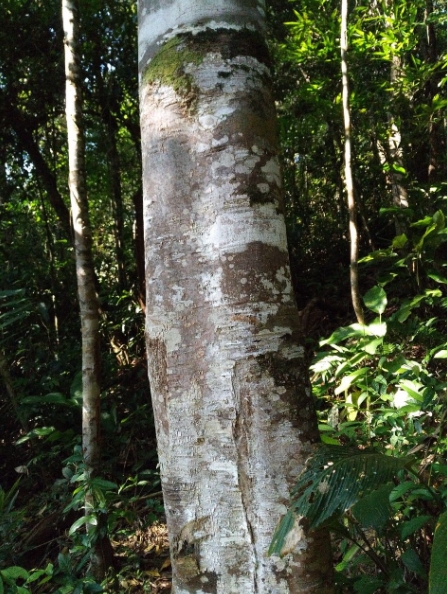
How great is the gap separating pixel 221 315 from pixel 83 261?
200 cm

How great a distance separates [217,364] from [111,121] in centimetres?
633

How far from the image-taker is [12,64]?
6.23m

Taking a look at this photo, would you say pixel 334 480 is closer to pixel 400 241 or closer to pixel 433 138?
pixel 400 241

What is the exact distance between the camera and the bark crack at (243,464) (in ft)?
4.24

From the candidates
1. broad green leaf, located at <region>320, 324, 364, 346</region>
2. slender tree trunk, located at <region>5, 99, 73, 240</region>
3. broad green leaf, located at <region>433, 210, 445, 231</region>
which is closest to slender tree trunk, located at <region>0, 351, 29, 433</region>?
broad green leaf, located at <region>320, 324, 364, 346</region>

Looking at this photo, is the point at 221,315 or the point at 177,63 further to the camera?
the point at 177,63

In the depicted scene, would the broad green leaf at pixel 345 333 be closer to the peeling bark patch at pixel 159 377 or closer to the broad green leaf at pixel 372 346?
the broad green leaf at pixel 372 346

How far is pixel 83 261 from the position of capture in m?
3.12

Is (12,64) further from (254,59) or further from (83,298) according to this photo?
(254,59)

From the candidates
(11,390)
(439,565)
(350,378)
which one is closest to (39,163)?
(11,390)

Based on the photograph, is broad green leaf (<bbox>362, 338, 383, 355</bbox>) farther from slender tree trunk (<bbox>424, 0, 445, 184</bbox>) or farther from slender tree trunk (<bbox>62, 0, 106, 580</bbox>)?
slender tree trunk (<bbox>424, 0, 445, 184</bbox>)

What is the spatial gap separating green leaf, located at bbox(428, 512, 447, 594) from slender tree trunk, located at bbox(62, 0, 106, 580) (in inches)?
86.9

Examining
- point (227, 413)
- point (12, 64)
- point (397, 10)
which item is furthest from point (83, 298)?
point (12, 64)

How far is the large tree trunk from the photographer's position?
1299 mm
